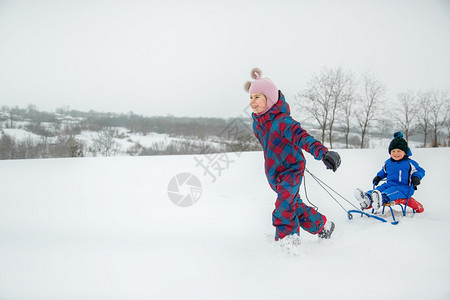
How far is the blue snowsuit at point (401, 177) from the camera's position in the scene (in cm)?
324

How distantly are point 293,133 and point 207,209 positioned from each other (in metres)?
2.07

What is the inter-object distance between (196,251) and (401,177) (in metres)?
2.86

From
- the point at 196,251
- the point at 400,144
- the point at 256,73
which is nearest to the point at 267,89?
the point at 256,73

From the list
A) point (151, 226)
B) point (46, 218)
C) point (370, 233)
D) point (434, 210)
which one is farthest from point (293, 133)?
point (46, 218)

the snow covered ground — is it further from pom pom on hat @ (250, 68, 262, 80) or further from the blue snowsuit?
pom pom on hat @ (250, 68, 262, 80)

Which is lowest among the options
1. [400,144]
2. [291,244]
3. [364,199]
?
[291,244]

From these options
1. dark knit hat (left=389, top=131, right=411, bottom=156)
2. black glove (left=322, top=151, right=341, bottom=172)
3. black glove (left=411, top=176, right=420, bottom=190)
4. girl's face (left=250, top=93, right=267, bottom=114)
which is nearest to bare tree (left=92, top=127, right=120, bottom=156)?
girl's face (left=250, top=93, right=267, bottom=114)

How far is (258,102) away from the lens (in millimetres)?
2324

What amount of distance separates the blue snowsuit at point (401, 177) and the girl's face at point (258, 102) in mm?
2181

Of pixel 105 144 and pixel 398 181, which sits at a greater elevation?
pixel 398 181

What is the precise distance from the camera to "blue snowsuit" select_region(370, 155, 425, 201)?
3236 mm

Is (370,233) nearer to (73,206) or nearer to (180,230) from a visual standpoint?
(180,230)

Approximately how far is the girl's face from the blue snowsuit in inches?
85.9

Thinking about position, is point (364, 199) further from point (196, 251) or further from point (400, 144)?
point (196, 251)
